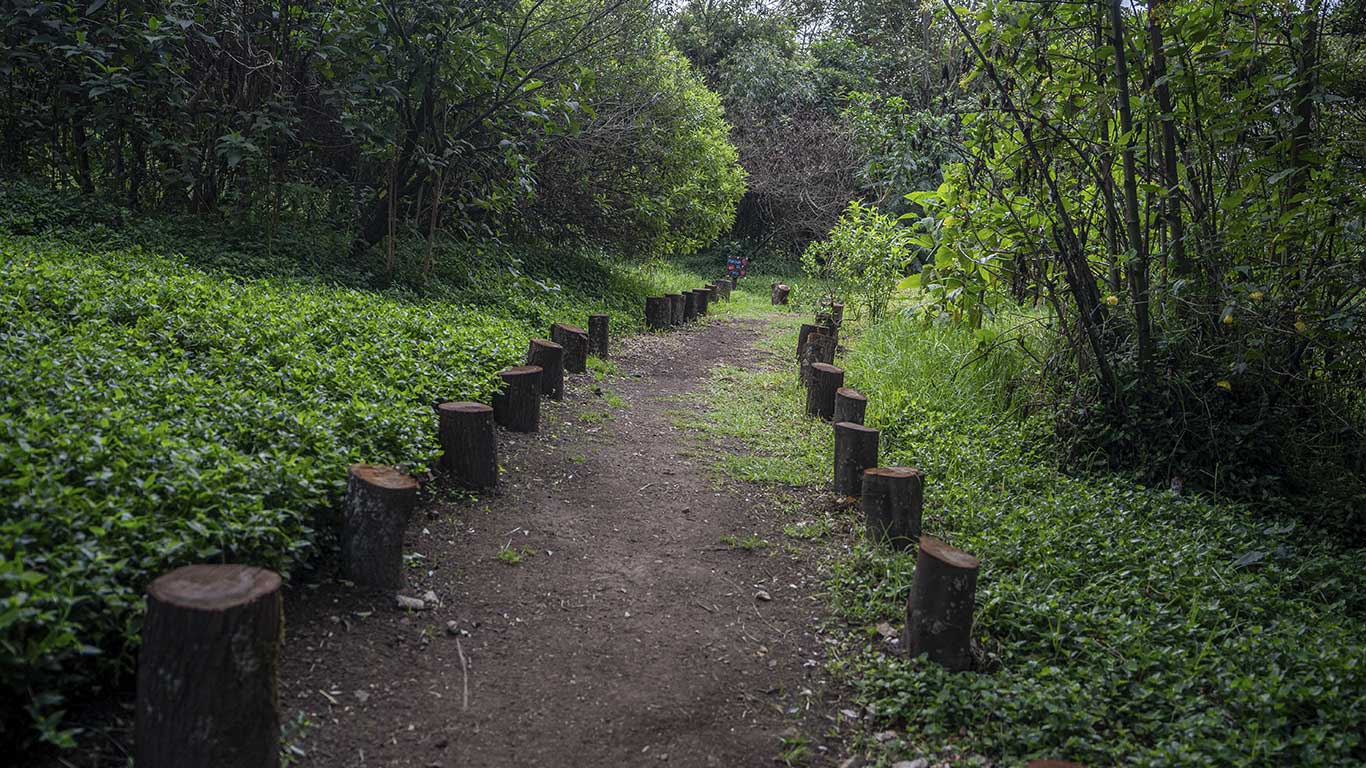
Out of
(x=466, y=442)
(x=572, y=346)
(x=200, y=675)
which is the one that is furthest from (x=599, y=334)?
(x=200, y=675)

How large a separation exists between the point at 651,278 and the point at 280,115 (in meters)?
6.94

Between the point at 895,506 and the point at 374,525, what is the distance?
7.83 ft

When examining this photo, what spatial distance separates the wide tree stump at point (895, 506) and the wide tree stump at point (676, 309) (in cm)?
747

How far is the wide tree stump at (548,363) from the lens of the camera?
653cm

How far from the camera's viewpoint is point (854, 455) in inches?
194

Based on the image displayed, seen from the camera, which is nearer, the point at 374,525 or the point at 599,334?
the point at 374,525

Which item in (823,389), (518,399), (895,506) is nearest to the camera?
(895,506)

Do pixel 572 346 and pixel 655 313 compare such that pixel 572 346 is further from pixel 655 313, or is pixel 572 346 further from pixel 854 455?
pixel 655 313

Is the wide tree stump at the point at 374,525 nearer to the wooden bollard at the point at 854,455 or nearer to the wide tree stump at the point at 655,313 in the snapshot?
the wooden bollard at the point at 854,455

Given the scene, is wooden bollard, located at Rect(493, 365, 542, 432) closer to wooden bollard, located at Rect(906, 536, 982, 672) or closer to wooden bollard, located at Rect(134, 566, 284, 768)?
wooden bollard, located at Rect(906, 536, 982, 672)

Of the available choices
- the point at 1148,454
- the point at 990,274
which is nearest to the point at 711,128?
the point at 990,274

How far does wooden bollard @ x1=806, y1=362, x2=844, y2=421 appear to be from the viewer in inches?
265

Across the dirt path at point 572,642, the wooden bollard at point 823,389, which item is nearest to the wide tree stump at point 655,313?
the wooden bollard at point 823,389

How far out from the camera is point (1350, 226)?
4113 mm
